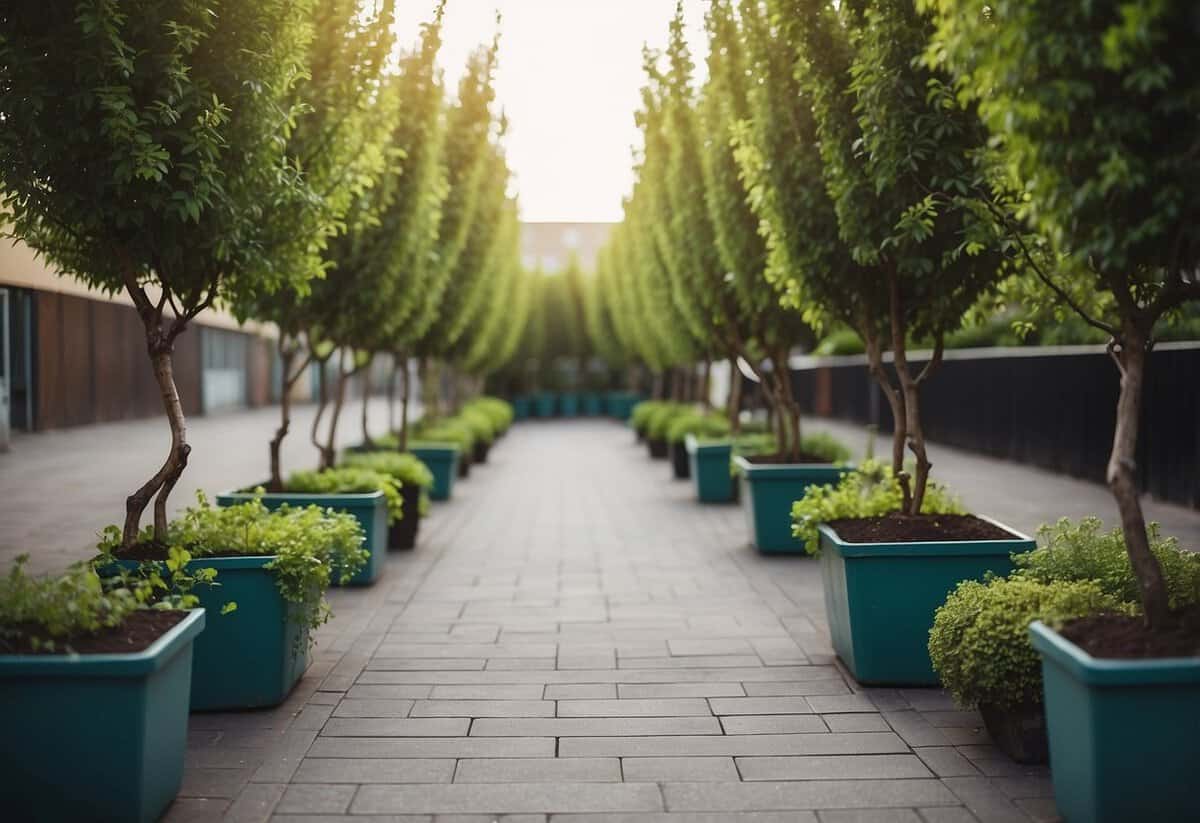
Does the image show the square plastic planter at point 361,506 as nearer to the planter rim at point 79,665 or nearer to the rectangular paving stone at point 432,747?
the rectangular paving stone at point 432,747

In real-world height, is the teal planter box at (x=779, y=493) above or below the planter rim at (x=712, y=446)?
below

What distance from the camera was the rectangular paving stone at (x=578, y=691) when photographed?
16.9 ft

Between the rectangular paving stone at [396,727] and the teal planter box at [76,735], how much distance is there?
1.21 m

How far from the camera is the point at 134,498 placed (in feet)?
16.2

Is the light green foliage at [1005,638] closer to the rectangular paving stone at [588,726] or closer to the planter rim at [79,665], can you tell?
the rectangular paving stone at [588,726]

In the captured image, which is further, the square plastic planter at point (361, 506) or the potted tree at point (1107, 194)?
the square plastic planter at point (361, 506)

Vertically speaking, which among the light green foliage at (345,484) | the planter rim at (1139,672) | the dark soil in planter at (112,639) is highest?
the light green foliage at (345,484)

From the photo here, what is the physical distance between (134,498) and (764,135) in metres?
4.19

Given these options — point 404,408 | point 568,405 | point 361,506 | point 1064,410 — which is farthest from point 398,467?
point 568,405

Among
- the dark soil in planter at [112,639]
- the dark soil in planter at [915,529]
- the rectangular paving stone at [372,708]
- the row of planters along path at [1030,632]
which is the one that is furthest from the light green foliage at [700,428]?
the dark soil in planter at [112,639]

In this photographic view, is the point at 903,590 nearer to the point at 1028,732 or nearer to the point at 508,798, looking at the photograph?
the point at 1028,732

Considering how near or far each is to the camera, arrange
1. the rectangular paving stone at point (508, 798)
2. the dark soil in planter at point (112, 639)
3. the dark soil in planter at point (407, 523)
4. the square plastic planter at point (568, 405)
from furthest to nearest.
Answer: the square plastic planter at point (568, 405) → the dark soil in planter at point (407, 523) → the rectangular paving stone at point (508, 798) → the dark soil in planter at point (112, 639)

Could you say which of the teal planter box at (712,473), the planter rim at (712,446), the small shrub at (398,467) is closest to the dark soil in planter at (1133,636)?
the small shrub at (398,467)

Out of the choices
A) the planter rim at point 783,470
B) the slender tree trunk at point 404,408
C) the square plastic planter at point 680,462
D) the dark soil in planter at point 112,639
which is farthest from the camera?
the square plastic planter at point 680,462
